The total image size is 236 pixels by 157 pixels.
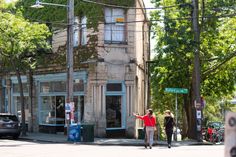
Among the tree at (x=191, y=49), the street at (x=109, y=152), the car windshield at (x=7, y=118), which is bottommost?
the street at (x=109, y=152)

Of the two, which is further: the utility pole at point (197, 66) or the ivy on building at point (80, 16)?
the ivy on building at point (80, 16)

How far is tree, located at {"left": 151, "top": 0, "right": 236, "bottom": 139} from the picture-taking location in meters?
24.5

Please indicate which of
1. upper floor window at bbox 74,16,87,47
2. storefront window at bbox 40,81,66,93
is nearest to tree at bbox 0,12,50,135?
upper floor window at bbox 74,16,87,47

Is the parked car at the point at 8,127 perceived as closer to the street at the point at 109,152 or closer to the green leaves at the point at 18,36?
the green leaves at the point at 18,36

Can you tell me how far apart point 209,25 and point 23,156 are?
584 inches

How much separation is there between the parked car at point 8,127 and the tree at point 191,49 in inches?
363

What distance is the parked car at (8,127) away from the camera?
26500mm

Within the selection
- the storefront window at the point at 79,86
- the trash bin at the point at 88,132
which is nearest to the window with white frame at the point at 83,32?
the storefront window at the point at 79,86

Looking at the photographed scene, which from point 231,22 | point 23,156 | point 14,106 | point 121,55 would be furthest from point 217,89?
point 23,156

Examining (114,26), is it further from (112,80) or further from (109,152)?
(109,152)

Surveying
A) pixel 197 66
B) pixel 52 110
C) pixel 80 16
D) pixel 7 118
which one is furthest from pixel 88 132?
pixel 80 16

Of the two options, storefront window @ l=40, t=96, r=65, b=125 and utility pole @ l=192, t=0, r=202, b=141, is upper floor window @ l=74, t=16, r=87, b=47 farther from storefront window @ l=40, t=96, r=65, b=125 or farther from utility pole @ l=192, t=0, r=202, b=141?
utility pole @ l=192, t=0, r=202, b=141

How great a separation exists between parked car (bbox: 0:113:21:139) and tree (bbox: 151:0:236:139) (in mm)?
9214

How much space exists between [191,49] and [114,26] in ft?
18.4
